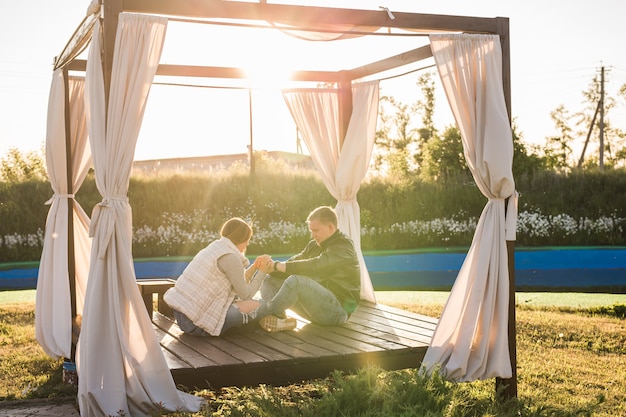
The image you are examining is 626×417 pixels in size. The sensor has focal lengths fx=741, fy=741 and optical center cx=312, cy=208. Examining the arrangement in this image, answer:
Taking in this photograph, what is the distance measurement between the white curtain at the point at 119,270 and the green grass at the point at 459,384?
0.22m

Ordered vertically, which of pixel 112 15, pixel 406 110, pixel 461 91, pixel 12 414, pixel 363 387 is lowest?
pixel 12 414

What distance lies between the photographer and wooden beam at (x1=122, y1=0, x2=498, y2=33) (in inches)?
166

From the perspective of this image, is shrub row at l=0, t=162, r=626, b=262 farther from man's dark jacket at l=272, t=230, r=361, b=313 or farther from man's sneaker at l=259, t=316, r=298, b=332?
man's sneaker at l=259, t=316, r=298, b=332

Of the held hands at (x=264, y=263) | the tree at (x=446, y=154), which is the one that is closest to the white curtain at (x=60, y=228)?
the held hands at (x=264, y=263)

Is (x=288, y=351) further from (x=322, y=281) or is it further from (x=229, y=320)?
(x=322, y=281)

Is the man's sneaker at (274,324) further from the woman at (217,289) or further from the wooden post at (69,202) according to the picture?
the wooden post at (69,202)

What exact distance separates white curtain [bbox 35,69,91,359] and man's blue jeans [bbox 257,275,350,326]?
1.63 m

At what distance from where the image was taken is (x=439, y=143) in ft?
Result: 74.6

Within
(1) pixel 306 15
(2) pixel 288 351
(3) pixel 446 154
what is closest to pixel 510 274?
(2) pixel 288 351

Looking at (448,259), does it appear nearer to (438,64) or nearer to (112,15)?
(438,64)

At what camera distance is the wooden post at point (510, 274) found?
15.0ft

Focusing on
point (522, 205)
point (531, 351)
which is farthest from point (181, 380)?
point (522, 205)

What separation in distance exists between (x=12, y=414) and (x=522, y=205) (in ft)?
49.5

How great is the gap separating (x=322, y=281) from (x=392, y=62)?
6.19 ft
